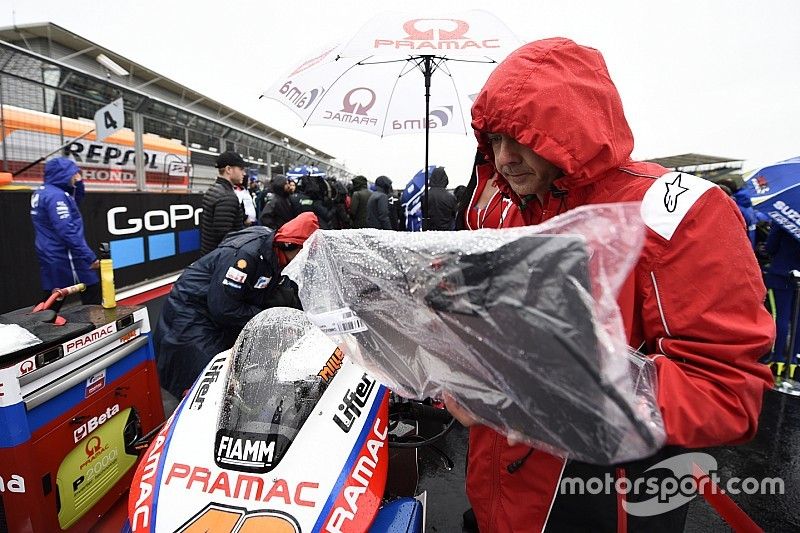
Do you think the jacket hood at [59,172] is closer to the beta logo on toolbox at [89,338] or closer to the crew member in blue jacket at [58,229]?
the crew member in blue jacket at [58,229]

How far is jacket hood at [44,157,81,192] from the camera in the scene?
393 centimetres

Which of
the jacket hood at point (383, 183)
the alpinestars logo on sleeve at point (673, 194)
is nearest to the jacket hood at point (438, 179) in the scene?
the jacket hood at point (383, 183)

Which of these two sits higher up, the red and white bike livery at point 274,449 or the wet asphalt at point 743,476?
the red and white bike livery at point 274,449

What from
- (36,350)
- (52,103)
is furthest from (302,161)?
(36,350)

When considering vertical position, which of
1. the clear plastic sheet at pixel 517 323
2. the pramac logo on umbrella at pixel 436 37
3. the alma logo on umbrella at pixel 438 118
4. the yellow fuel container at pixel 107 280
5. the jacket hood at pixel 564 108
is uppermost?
the pramac logo on umbrella at pixel 436 37

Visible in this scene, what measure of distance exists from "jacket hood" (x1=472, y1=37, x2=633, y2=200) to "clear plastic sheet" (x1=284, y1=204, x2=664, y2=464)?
0.90ft

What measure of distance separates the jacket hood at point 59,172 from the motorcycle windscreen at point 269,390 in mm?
3363

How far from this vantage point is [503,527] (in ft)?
4.09

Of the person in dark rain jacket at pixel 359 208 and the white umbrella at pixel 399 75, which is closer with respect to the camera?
the white umbrella at pixel 399 75

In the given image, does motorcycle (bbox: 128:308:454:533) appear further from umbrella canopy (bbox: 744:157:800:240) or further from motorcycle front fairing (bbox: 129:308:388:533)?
umbrella canopy (bbox: 744:157:800:240)

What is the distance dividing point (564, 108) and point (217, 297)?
2.43 metres

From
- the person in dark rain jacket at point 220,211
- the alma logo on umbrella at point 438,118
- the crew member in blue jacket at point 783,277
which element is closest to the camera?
the crew member in blue jacket at point 783,277

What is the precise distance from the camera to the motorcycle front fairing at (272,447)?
1.24m

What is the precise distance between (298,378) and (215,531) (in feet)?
1.93
